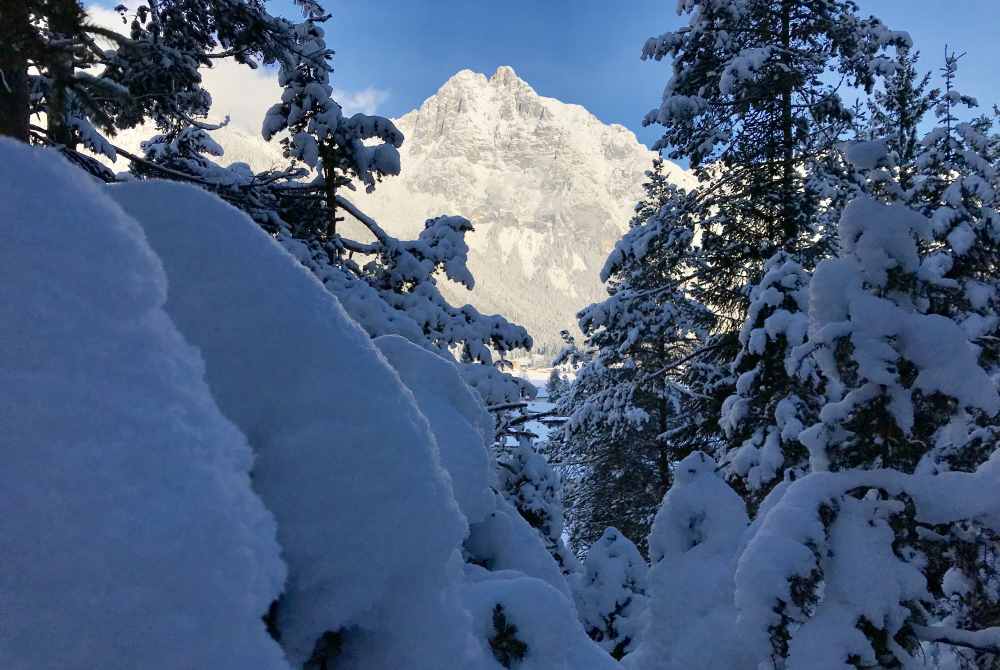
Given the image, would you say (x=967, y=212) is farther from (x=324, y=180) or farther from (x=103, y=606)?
(x=103, y=606)

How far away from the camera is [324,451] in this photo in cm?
166

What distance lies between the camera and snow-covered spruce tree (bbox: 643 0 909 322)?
1061cm

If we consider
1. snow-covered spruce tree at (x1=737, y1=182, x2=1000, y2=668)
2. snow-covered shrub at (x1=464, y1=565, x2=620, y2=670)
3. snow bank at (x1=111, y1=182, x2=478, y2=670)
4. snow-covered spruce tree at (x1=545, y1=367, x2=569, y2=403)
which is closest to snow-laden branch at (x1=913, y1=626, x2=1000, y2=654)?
→ snow-covered spruce tree at (x1=737, y1=182, x2=1000, y2=668)

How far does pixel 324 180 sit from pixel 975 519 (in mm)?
7622

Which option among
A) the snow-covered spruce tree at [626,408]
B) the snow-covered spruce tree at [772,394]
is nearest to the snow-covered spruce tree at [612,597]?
the snow-covered spruce tree at [772,394]

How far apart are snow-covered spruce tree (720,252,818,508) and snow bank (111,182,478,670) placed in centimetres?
732

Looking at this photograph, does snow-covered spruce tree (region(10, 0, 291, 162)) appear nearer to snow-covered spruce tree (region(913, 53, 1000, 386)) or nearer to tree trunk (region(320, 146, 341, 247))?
tree trunk (region(320, 146, 341, 247))

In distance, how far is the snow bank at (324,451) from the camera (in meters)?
1.60

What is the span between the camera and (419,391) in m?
3.21

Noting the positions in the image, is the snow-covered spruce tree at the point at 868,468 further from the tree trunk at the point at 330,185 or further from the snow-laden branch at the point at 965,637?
the tree trunk at the point at 330,185

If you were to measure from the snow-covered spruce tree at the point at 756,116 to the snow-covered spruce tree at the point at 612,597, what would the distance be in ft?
16.0

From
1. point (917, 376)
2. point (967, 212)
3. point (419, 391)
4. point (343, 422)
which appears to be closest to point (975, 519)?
point (917, 376)

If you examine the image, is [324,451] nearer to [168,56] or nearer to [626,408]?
[168,56]

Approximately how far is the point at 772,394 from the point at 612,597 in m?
3.66
